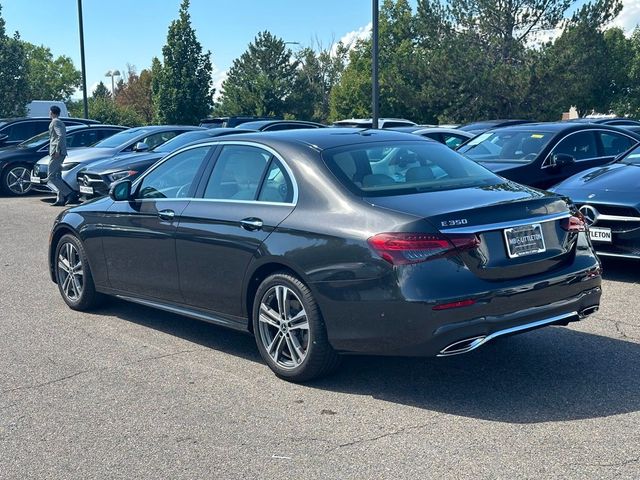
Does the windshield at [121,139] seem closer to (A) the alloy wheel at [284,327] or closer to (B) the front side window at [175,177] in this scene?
(B) the front side window at [175,177]

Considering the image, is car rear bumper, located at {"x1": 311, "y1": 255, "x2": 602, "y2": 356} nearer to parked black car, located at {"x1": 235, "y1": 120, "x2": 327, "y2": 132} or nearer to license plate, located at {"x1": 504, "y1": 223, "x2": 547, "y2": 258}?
license plate, located at {"x1": 504, "y1": 223, "x2": 547, "y2": 258}

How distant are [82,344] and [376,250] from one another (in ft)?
9.19

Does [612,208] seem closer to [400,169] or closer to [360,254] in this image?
[400,169]

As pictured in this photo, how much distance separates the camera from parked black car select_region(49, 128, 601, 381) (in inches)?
186

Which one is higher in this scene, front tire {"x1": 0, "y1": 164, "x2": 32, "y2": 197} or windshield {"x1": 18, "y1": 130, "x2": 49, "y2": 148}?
windshield {"x1": 18, "y1": 130, "x2": 49, "y2": 148}

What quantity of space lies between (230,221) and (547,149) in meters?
6.28

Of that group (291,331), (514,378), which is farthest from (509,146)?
(291,331)

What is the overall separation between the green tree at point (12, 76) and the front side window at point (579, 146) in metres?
36.1

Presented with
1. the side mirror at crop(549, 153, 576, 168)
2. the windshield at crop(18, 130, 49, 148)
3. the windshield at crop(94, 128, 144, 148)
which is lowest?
the side mirror at crop(549, 153, 576, 168)

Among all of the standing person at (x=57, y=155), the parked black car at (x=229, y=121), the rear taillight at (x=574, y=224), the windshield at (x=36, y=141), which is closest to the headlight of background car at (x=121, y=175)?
the standing person at (x=57, y=155)

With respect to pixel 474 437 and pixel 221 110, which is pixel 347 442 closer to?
pixel 474 437

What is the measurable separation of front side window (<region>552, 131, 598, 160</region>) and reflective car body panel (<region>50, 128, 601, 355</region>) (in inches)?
211

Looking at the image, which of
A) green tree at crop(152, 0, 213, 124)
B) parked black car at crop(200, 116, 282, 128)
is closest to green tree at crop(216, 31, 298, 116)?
green tree at crop(152, 0, 213, 124)

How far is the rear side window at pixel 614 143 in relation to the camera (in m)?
11.5
